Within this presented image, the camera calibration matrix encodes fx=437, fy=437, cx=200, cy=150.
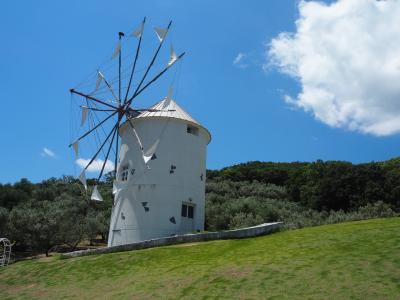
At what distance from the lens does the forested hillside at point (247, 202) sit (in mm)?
29686

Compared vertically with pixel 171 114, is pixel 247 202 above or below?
below

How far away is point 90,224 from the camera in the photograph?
34625mm

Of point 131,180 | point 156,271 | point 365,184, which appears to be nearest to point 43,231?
point 131,180

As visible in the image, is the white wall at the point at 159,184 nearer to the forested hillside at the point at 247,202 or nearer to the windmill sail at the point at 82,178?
the windmill sail at the point at 82,178

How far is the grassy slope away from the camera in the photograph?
35.6 feet

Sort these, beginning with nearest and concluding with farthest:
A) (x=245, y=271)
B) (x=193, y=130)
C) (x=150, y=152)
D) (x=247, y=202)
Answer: (x=245, y=271), (x=150, y=152), (x=193, y=130), (x=247, y=202)

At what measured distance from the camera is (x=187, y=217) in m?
23.7

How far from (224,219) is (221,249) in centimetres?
1530

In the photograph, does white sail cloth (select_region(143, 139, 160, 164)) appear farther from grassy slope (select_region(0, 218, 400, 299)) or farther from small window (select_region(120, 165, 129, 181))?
grassy slope (select_region(0, 218, 400, 299))

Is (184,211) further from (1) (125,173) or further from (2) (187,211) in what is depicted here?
(1) (125,173)

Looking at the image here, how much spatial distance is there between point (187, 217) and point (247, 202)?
1148 cm

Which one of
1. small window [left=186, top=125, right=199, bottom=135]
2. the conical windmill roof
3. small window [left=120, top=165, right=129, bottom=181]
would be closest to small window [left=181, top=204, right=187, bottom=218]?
small window [left=120, top=165, right=129, bottom=181]

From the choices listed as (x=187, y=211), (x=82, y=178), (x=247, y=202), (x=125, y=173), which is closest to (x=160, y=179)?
(x=187, y=211)

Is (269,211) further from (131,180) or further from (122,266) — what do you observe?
(122,266)
